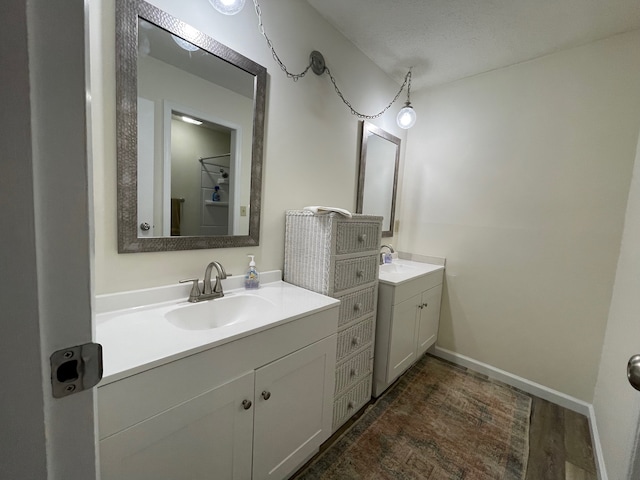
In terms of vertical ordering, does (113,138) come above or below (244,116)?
below

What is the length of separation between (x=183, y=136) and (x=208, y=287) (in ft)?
2.28

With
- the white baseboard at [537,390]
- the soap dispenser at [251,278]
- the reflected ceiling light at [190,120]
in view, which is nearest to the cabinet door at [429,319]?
the white baseboard at [537,390]

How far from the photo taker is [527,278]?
198 centimetres

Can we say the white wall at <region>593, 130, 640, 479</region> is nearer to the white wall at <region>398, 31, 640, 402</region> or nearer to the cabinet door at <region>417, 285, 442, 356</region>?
the white wall at <region>398, 31, 640, 402</region>

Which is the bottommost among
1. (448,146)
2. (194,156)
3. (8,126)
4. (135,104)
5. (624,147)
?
(8,126)

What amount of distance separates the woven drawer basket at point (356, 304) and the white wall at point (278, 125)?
46cm

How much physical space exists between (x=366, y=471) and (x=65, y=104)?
1.73 meters

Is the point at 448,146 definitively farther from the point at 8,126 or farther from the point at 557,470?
the point at 8,126

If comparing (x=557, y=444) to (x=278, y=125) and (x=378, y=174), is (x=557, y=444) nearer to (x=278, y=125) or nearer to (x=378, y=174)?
(x=378, y=174)

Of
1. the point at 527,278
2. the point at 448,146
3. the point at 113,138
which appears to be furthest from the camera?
the point at 448,146

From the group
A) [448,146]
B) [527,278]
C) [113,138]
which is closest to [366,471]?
[527,278]

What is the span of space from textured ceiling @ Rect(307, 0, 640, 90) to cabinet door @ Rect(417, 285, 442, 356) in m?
1.79

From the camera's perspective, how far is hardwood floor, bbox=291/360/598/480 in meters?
1.39

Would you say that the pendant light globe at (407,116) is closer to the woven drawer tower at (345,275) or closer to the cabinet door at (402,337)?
the woven drawer tower at (345,275)
